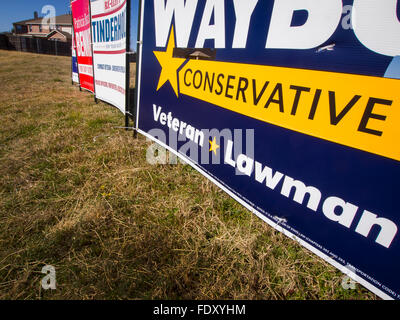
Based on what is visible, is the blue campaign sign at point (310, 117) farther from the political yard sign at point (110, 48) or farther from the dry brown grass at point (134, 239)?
the political yard sign at point (110, 48)

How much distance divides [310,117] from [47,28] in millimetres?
61837

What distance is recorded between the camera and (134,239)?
155 centimetres

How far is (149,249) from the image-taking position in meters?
1.47

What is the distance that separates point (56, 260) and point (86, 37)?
5785mm

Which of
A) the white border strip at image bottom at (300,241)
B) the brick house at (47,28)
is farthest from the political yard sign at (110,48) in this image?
the brick house at (47,28)

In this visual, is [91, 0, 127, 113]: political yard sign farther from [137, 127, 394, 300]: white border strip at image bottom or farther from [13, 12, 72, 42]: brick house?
[13, 12, 72, 42]: brick house

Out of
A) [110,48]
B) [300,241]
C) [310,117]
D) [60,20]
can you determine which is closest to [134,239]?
[300,241]


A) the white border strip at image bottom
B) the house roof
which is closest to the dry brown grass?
the white border strip at image bottom

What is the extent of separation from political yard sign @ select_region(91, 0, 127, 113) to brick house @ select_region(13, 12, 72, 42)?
46.1 metres

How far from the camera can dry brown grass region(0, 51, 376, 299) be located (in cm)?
125

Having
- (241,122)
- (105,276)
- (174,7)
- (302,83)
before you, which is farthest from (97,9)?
(105,276)

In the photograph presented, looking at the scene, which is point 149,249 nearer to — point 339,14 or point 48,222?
point 48,222

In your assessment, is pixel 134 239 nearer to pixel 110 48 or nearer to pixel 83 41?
pixel 110 48

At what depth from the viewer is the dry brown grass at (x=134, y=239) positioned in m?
1.25
